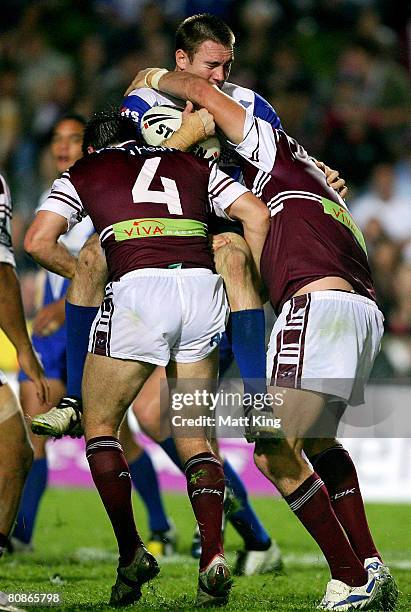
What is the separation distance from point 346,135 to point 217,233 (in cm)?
715

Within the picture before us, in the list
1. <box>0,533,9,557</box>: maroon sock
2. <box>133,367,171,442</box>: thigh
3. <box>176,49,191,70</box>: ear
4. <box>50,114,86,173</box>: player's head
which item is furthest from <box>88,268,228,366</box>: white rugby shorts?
<box>50,114,86,173</box>: player's head

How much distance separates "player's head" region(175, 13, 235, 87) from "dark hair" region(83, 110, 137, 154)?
435 millimetres

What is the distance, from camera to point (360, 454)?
9.26 meters

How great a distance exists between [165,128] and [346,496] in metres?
1.95

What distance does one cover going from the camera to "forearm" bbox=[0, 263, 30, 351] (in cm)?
550

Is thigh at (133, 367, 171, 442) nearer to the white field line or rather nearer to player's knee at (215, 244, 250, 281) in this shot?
the white field line

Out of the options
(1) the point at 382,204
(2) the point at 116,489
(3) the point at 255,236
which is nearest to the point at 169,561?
(2) the point at 116,489

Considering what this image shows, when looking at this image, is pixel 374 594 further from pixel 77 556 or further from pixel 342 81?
pixel 342 81

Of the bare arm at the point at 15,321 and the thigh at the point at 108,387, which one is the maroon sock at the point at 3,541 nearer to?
the thigh at the point at 108,387

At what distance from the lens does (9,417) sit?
5.14m

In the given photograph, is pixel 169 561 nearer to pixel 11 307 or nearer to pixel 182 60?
pixel 11 307

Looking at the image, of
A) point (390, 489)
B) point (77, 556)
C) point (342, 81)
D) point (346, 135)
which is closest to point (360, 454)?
point (390, 489)

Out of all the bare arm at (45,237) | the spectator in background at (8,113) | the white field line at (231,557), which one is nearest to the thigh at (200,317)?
the bare arm at (45,237)

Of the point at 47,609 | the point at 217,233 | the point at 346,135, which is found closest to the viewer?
the point at 47,609
